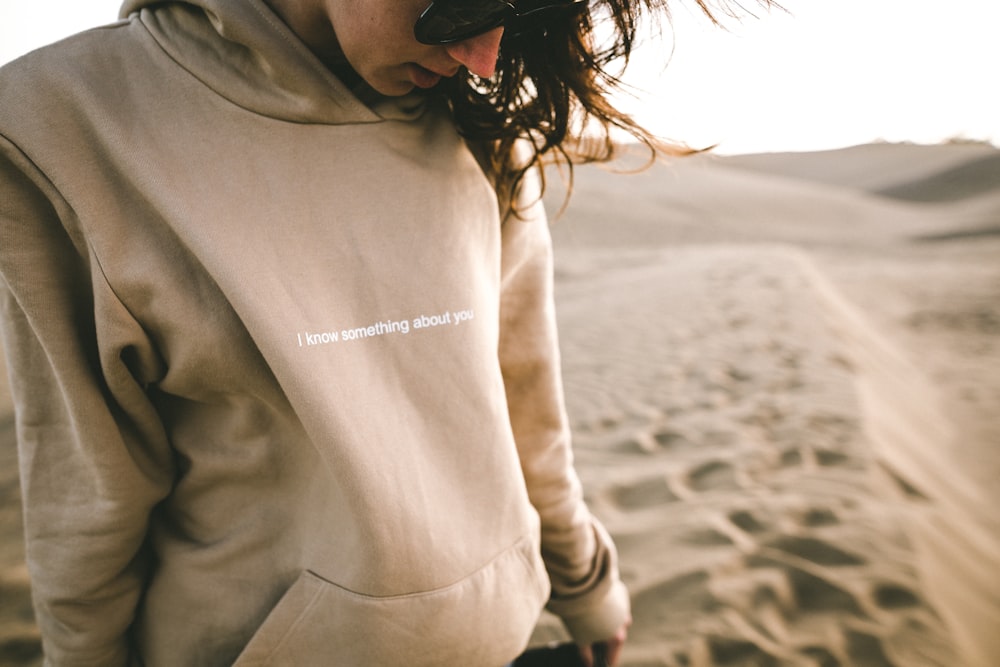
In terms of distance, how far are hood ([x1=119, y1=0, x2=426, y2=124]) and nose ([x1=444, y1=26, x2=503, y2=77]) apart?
178 mm

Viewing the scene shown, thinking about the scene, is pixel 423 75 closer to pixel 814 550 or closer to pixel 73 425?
pixel 73 425

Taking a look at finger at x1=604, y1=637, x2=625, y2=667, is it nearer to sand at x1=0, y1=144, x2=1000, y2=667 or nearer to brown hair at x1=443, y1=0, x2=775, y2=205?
sand at x1=0, y1=144, x2=1000, y2=667

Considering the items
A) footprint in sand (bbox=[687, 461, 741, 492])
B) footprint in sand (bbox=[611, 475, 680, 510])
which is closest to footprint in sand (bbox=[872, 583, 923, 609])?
footprint in sand (bbox=[687, 461, 741, 492])

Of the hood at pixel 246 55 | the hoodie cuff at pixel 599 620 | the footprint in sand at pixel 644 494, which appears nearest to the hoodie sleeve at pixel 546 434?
the hoodie cuff at pixel 599 620

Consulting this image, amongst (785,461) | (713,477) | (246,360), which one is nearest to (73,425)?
(246,360)

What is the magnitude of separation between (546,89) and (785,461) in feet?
9.43

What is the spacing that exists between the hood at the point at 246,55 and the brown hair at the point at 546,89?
27 centimetres

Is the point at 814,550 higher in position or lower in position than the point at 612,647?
lower

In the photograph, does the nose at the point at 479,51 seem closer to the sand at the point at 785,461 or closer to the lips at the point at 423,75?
the lips at the point at 423,75

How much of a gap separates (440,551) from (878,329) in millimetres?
7149

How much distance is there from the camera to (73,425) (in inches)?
31.5

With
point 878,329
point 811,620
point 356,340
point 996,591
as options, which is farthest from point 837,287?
point 356,340

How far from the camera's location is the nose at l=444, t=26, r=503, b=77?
2.78 feet

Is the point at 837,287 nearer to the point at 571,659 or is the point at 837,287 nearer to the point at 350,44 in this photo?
the point at 571,659
